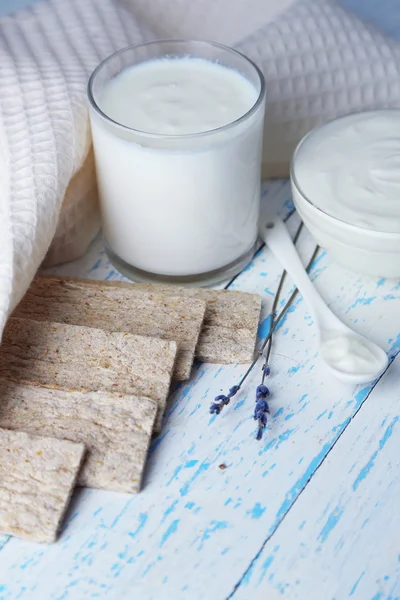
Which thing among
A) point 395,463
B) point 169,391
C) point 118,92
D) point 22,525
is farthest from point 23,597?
point 118,92

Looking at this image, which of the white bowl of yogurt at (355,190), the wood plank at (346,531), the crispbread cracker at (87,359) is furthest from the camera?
the white bowl of yogurt at (355,190)

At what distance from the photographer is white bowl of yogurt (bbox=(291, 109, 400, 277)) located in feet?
3.43

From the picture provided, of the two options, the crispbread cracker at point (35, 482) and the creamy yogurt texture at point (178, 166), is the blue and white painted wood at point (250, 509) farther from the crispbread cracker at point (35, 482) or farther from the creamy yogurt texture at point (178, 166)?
the creamy yogurt texture at point (178, 166)

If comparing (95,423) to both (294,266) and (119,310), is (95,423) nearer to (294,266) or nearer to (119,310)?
(119,310)

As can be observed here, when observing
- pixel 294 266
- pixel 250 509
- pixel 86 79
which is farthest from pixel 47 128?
pixel 250 509

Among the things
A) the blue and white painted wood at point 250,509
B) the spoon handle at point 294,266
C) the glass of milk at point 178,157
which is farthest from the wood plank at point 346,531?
the glass of milk at point 178,157

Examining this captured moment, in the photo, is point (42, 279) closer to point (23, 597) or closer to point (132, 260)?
point (132, 260)

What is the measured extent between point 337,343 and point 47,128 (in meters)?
0.47

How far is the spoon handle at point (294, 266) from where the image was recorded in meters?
1.07

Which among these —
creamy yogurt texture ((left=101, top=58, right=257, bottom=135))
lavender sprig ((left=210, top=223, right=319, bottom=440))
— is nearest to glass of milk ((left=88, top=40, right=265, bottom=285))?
creamy yogurt texture ((left=101, top=58, right=257, bottom=135))

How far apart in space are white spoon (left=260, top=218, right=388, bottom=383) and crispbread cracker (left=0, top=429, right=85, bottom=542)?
336mm

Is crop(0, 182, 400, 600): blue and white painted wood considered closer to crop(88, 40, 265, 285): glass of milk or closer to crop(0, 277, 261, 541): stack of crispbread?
crop(0, 277, 261, 541): stack of crispbread

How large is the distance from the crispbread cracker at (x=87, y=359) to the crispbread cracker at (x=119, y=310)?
40mm

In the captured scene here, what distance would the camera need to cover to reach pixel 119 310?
105cm
